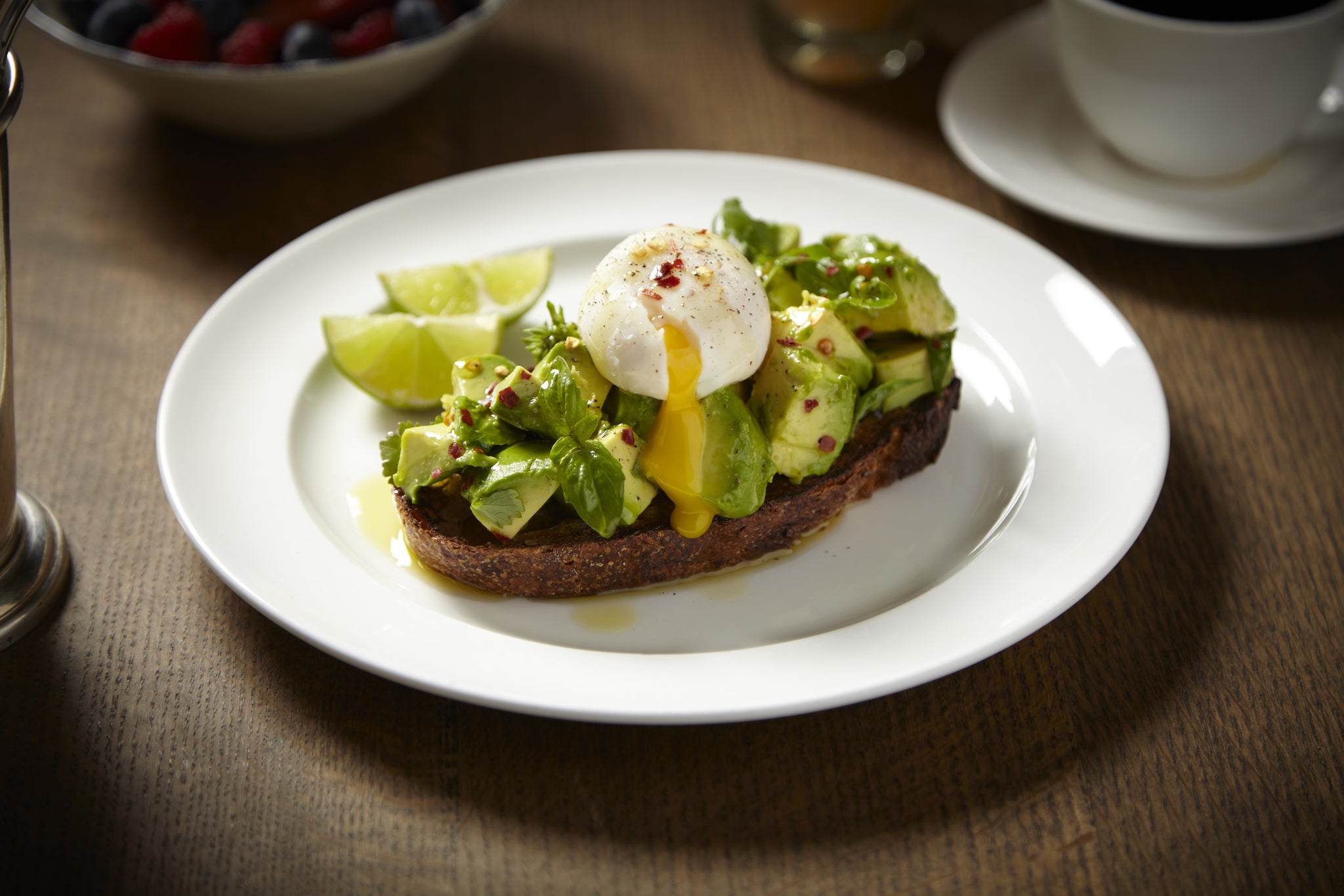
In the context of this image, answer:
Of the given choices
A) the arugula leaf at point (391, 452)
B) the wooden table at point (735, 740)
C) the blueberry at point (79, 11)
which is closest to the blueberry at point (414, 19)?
the blueberry at point (79, 11)

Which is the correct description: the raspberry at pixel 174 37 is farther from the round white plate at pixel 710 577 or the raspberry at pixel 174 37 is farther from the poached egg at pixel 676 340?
the poached egg at pixel 676 340

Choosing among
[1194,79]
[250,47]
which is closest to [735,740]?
[1194,79]

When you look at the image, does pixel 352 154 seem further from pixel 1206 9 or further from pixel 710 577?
pixel 1206 9

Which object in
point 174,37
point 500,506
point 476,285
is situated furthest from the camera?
point 174,37

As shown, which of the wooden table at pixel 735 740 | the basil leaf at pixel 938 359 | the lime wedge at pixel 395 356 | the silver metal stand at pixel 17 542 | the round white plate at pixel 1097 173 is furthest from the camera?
the round white plate at pixel 1097 173

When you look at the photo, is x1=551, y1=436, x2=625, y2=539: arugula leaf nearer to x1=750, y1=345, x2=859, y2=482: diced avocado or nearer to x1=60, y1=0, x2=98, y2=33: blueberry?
x1=750, y1=345, x2=859, y2=482: diced avocado

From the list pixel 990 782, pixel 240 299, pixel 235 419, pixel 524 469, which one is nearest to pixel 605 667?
pixel 524 469
